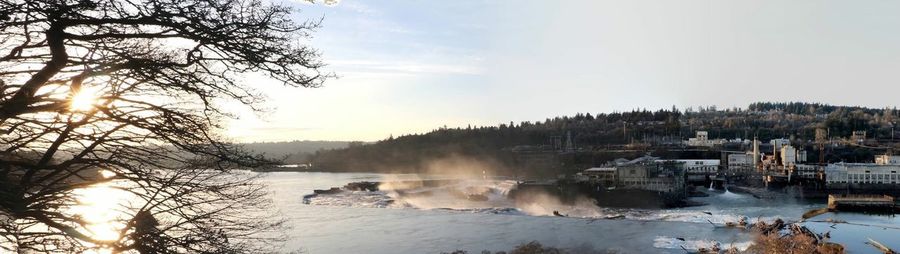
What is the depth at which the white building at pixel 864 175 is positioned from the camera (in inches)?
1775

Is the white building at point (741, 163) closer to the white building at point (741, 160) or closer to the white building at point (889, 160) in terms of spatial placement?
the white building at point (741, 160)

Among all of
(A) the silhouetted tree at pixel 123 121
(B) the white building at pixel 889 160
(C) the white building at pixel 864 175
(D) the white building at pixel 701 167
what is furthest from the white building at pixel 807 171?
(A) the silhouetted tree at pixel 123 121

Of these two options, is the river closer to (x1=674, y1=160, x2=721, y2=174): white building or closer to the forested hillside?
(x1=674, y1=160, x2=721, y2=174): white building

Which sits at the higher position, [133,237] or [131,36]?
[131,36]

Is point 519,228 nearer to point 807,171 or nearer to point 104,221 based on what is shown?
point 104,221

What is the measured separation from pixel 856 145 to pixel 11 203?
269ft

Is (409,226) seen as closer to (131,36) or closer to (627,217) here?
(627,217)

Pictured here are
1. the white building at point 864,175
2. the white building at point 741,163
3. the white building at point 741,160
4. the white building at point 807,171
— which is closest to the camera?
the white building at point 864,175

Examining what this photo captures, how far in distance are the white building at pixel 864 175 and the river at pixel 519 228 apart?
655 inches

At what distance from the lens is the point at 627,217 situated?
2536 cm

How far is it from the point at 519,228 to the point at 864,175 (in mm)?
38011

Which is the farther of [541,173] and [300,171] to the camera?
[300,171]

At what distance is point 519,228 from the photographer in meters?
21.0

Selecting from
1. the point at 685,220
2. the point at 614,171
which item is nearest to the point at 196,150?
the point at 685,220
